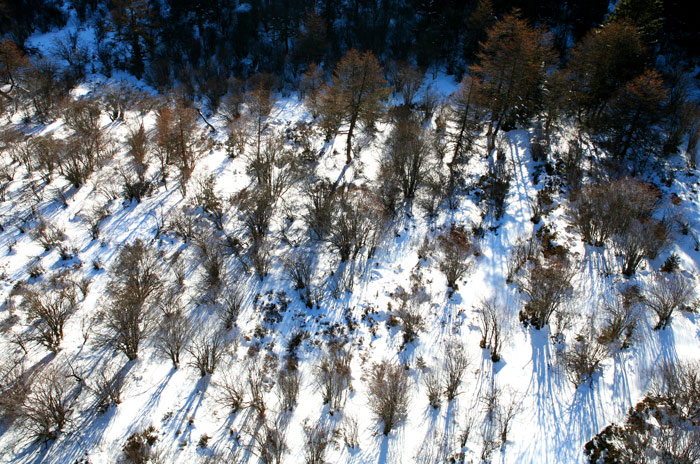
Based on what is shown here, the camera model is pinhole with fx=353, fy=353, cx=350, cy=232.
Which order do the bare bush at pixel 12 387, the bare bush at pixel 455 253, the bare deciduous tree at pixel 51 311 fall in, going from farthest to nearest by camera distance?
the bare bush at pixel 455 253
the bare deciduous tree at pixel 51 311
the bare bush at pixel 12 387

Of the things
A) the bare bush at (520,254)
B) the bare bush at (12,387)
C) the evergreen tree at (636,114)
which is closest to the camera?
the bare bush at (12,387)

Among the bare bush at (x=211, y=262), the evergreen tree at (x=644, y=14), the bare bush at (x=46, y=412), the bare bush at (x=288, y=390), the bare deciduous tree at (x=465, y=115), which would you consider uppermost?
the evergreen tree at (x=644, y=14)

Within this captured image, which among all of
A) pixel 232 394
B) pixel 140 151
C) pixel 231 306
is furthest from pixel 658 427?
pixel 140 151

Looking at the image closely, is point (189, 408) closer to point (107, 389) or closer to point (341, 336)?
point (107, 389)

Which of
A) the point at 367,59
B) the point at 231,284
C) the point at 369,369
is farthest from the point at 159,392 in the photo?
the point at 367,59

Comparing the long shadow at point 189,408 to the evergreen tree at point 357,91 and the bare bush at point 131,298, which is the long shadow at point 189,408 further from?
the evergreen tree at point 357,91

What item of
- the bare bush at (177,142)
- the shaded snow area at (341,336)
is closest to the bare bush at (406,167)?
the shaded snow area at (341,336)

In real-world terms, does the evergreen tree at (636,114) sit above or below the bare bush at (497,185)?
above
